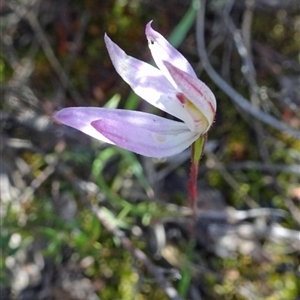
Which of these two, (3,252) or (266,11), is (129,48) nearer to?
(266,11)

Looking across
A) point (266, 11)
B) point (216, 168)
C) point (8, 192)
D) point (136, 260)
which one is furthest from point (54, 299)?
point (266, 11)

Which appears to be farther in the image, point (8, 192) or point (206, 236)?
point (8, 192)

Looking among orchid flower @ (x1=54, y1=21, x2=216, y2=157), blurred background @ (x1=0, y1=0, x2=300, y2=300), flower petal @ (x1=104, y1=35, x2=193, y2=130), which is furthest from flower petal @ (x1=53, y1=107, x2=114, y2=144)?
blurred background @ (x1=0, y1=0, x2=300, y2=300)

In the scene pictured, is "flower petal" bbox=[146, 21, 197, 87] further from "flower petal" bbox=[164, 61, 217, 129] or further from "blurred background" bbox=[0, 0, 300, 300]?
"blurred background" bbox=[0, 0, 300, 300]

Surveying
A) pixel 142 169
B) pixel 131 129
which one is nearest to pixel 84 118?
pixel 131 129

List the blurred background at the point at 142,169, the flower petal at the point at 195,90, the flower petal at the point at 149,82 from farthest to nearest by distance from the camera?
the blurred background at the point at 142,169 < the flower petal at the point at 149,82 < the flower petal at the point at 195,90

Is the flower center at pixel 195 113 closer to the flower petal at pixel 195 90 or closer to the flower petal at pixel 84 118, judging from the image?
the flower petal at pixel 195 90

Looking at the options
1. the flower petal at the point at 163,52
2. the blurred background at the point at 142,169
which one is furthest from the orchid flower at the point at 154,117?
the blurred background at the point at 142,169

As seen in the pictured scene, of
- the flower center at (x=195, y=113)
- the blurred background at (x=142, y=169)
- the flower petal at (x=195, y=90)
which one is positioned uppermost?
the flower petal at (x=195, y=90)
